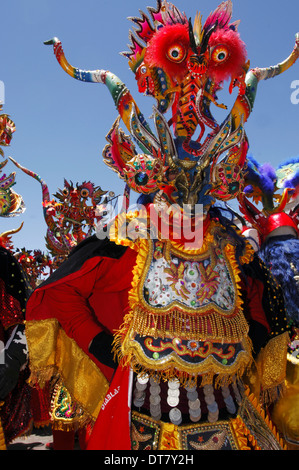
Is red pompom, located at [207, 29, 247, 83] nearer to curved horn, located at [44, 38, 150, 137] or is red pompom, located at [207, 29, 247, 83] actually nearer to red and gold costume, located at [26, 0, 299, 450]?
red and gold costume, located at [26, 0, 299, 450]

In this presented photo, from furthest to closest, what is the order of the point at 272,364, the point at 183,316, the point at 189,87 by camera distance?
the point at 272,364, the point at 189,87, the point at 183,316

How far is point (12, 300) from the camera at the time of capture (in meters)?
3.05

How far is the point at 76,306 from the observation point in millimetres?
2445

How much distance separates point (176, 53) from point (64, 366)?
1879 millimetres

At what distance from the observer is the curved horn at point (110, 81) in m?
2.42

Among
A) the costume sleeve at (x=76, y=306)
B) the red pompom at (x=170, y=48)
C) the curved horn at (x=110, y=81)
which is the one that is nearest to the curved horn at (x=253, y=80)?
the red pompom at (x=170, y=48)

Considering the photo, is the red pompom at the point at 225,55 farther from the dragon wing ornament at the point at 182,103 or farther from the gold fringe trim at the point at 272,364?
the gold fringe trim at the point at 272,364

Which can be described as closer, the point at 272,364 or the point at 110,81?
the point at 110,81

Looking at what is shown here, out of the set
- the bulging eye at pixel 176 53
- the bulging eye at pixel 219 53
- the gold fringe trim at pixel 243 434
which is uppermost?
the bulging eye at pixel 219 53

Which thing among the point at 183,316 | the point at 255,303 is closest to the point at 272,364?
the point at 255,303

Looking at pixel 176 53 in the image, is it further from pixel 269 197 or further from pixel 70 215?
pixel 70 215

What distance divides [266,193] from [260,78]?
117cm

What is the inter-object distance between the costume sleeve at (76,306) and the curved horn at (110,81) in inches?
33.7
